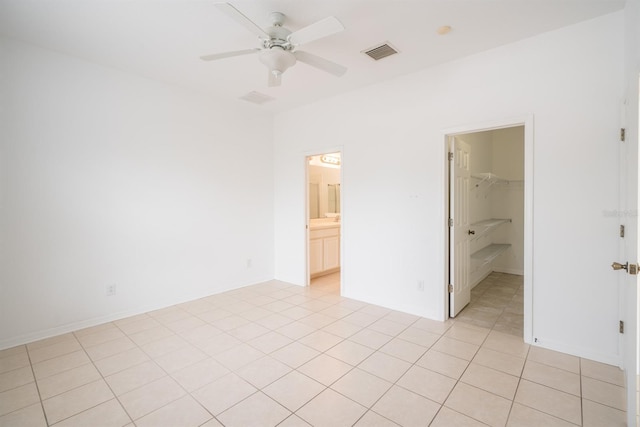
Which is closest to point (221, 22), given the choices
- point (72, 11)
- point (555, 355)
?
point (72, 11)

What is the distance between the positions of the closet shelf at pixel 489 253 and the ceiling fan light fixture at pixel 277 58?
3568mm

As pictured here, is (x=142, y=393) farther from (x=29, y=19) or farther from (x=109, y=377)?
(x=29, y=19)

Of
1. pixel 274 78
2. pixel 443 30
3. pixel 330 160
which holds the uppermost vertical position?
pixel 443 30

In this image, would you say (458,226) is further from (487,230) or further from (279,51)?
(279,51)

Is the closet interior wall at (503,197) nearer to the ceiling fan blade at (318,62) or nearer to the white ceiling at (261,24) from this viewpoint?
the white ceiling at (261,24)

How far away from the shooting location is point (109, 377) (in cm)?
231

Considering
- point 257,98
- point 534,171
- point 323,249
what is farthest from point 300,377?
point 257,98

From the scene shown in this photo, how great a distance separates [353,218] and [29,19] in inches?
146

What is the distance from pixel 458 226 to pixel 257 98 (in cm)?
322

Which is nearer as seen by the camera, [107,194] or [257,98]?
Result: [107,194]

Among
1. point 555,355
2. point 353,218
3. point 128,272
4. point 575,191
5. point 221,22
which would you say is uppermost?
point 221,22

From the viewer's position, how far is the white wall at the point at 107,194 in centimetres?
284

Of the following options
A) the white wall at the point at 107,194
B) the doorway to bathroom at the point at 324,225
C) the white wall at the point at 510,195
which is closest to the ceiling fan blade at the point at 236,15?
the white wall at the point at 107,194

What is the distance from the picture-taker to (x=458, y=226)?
138 inches
